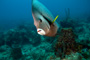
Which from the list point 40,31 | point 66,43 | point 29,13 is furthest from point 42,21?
point 29,13

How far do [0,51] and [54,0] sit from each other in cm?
20569

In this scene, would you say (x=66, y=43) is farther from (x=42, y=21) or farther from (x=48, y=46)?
(x=48, y=46)

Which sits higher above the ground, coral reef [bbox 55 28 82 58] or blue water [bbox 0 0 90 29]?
blue water [bbox 0 0 90 29]

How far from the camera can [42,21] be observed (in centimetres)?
73

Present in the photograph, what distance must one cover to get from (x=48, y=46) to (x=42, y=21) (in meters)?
7.16

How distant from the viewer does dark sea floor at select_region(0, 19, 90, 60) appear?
129 inches

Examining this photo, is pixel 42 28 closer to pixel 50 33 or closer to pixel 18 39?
pixel 50 33

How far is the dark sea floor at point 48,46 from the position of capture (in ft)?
10.8

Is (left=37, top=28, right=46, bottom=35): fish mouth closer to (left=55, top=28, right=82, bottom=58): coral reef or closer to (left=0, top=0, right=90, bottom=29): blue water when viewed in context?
(left=55, top=28, right=82, bottom=58): coral reef

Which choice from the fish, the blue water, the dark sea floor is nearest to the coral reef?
the dark sea floor

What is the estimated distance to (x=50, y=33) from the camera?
0.77m

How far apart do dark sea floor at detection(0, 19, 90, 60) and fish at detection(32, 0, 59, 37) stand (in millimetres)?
1740

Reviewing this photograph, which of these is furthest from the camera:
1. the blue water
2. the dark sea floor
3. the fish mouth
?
the blue water

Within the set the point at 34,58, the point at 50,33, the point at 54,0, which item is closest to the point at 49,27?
the point at 50,33
